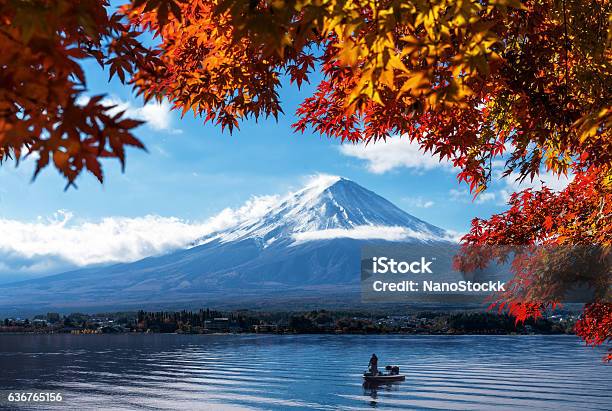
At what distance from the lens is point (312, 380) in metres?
94.8

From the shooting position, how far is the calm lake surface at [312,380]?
73500 millimetres

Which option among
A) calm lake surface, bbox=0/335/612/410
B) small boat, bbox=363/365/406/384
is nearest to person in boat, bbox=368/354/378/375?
small boat, bbox=363/365/406/384

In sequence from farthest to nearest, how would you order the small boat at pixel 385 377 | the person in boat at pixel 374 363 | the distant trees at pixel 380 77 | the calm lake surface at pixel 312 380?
the small boat at pixel 385 377, the calm lake surface at pixel 312 380, the person in boat at pixel 374 363, the distant trees at pixel 380 77

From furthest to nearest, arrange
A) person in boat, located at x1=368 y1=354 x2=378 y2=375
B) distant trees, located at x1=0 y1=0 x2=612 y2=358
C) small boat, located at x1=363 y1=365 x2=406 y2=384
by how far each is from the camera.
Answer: small boat, located at x1=363 y1=365 x2=406 y2=384 < person in boat, located at x1=368 y1=354 x2=378 y2=375 < distant trees, located at x1=0 y1=0 x2=612 y2=358

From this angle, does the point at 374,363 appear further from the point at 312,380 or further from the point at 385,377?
the point at 312,380

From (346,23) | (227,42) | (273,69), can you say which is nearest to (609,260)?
(273,69)

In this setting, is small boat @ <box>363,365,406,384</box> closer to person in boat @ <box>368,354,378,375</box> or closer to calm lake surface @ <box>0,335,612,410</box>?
calm lake surface @ <box>0,335,612,410</box>

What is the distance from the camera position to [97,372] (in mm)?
111000

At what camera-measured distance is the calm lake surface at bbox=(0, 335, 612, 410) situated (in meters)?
73.5

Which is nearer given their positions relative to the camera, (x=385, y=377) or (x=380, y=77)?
(x=380, y=77)

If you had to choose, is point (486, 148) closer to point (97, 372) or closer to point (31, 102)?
point (31, 102)

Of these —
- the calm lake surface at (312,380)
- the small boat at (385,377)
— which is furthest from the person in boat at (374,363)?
the calm lake surface at (312,380)

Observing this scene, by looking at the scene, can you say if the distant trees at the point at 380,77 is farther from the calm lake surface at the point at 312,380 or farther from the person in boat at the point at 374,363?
the calm lake surface at the point at 312,380

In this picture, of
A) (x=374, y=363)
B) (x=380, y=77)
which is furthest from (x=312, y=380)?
(x=380, y=77)
